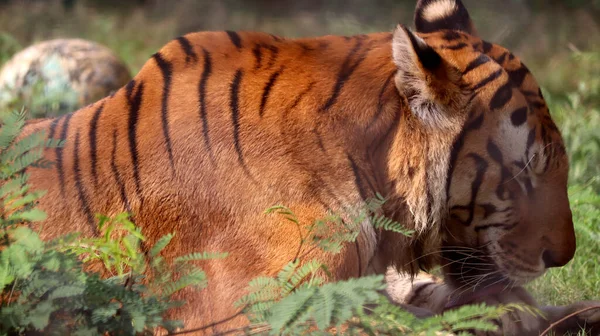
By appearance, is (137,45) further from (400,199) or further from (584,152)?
(400,199)

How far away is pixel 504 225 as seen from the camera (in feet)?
8.58

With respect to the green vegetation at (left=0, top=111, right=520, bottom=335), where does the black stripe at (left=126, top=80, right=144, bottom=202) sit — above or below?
above

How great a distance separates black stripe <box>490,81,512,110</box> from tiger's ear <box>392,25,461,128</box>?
0.11 meters

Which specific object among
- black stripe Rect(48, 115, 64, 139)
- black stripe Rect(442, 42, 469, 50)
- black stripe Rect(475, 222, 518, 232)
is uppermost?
black stripe Rect(442, 42, 469, 50)

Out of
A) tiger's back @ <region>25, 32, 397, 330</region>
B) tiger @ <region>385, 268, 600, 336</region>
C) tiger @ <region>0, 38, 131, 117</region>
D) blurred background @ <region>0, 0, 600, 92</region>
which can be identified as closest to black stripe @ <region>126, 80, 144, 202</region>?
tiger's back @ <region>25, 32, 397, 330</region>

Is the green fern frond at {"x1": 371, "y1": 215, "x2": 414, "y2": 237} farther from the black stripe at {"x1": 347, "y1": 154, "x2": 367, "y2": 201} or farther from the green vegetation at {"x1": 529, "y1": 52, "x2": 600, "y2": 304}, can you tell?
the green vegetation at {"x1": 529, "y1": 52, "x2": 600, "y2": 304}

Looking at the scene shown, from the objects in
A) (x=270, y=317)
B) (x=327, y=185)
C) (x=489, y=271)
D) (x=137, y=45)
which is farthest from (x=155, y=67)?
(x=137, y=45)

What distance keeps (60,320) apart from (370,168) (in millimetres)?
971

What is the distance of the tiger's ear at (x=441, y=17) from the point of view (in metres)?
2.88

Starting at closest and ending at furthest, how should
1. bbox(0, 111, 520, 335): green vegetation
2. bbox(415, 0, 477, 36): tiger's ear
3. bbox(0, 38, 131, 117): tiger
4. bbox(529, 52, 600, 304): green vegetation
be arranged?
bbox(0, 111, 520, 335): green vegetation → bbox(415, 0, 477, 36): tiger's ear → bbox(529, 52, 600, 304): green vegetation → bbox(0, 38, 131, 117): tiger

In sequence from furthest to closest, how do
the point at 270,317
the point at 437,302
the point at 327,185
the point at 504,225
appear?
the point at 437,302 → the point at 504,225 → the point at 327,185 → the point at 270,317

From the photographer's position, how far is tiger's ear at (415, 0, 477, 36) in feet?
9.43

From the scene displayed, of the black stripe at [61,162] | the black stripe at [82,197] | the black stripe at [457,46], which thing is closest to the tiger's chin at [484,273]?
the black stripe at [457,46]

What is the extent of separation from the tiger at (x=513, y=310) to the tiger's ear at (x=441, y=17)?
32.7 inches
